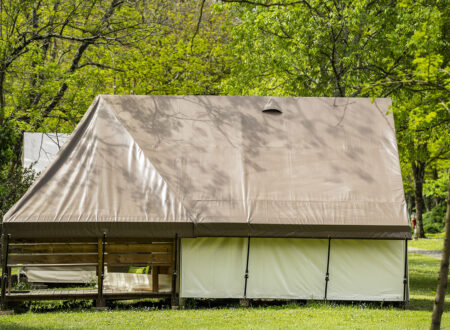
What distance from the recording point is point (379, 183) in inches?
518

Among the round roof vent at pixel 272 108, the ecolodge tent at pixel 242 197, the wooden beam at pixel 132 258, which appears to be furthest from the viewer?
the round roof vent at pixel 272 108

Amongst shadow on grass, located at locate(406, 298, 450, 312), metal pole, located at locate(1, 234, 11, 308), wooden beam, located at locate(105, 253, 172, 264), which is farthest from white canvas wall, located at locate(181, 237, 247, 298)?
shadow on grass, located at locate(406, 298, 450, 312)

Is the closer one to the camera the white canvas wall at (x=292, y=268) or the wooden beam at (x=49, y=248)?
the wooden beam at (x=49, y=248)

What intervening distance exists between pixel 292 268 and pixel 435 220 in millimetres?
36487

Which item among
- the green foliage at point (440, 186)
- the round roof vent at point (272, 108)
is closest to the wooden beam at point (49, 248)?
the round roof vent at point (272, 108)

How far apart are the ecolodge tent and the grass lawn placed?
0.62 meters

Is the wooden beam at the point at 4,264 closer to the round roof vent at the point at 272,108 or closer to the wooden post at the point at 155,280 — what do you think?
the wooden post at the point at 155,280

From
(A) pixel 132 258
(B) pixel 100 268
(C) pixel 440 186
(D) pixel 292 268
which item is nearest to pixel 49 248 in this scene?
(B) pixel 100 268

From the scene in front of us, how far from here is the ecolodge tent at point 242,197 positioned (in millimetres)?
12273

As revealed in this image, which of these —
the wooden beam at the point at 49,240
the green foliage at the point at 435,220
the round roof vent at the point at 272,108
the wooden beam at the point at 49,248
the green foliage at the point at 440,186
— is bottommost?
the green foliage at the point at 435,220

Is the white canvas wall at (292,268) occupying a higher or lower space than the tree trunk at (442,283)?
lower

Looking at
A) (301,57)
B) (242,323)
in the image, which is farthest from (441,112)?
(242,323)

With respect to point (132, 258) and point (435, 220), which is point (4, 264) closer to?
point (132, 258)

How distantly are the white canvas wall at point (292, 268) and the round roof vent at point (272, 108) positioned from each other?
306cm
